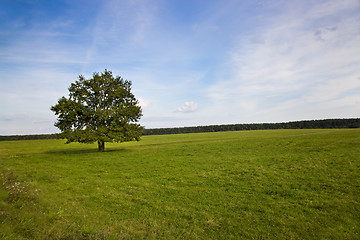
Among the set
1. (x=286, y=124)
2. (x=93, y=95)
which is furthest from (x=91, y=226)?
(x=286, y=124)

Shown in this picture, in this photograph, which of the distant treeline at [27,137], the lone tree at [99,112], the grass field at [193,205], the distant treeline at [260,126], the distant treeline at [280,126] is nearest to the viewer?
the grass field at [193,205]

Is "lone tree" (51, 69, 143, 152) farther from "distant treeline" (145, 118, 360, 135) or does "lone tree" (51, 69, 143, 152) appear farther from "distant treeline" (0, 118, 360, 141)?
"distant treeline" (145, 118, 360, 135)

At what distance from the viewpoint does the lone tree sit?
36.3 m

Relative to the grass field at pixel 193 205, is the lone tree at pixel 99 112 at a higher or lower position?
higher

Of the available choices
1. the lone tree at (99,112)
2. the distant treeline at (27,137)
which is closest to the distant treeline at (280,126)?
the distant treeline at (27,137)

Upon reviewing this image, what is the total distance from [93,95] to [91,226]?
1366 inches

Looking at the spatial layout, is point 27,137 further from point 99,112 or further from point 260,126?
point 260,126

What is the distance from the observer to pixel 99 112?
37188 millimetres

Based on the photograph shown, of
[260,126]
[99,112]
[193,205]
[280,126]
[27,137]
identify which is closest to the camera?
[193,205]

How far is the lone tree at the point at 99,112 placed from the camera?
1430 inches

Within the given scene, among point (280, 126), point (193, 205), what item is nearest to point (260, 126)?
point (280, 126)

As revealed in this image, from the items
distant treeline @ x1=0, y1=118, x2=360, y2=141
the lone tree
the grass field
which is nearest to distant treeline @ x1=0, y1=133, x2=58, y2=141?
distant treeline @ x1=0, y1=118, x2=360, y2=141

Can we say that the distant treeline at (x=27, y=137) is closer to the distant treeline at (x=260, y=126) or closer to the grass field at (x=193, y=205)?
the distant treeline at (x=260, y=126)

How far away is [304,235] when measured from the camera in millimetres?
8266
